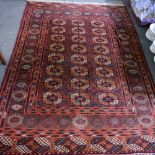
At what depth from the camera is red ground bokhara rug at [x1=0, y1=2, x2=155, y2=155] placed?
1.61m

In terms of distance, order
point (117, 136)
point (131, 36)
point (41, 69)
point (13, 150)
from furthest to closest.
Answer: point (131, 36) < point (41, 69) < point (117, 136) < point (13, 150)

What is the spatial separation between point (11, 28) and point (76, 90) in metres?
1.02

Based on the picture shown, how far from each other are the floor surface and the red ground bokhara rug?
60 millimetres

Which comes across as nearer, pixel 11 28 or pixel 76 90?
pixel 76 90

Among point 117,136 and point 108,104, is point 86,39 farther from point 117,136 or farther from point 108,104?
point 117,136

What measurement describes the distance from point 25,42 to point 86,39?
556 millimetres

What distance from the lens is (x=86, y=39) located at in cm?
249

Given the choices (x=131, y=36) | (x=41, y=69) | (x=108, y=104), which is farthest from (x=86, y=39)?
(x=108, y=104)

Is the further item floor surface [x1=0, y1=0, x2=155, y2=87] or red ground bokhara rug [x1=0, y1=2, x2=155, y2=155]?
floor surface [x1=0, y1=0, x2=155, y2=87]

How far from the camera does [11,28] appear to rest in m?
2.54

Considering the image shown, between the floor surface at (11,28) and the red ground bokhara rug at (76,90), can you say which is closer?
the red ground bokhara rug at (76,90)

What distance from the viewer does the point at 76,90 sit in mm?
1944

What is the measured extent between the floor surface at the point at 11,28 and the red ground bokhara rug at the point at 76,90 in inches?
2.3

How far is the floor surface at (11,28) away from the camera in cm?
226
